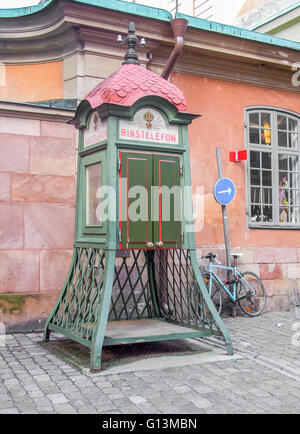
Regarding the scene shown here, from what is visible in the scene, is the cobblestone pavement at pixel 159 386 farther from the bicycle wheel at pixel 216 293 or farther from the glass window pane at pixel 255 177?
the glass window pane at pixel 255 177

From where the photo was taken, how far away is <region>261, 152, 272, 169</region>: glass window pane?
31.7 feet

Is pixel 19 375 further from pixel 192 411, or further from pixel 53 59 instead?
pixel 53 59

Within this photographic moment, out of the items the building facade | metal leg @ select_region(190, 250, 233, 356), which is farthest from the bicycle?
metal leg @ select_region(190, 250, 233, 356)

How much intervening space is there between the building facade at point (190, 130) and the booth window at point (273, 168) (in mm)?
20

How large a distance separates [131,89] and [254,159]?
4.25m

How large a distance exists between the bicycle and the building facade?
0.28m

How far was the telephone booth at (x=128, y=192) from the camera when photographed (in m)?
5.74

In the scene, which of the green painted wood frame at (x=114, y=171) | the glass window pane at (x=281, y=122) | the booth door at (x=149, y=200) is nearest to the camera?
the green painted wood frame at (x=114, y=171)

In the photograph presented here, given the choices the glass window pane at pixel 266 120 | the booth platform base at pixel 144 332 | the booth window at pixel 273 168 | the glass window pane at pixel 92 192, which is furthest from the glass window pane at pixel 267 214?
the glass window pane at pixel 92 192

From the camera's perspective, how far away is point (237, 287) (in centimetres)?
871

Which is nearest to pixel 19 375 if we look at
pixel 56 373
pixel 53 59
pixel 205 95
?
pixel 56 373

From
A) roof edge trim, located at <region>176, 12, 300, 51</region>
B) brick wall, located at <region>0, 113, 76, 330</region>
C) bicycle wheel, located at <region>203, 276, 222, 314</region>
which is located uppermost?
roof edge trim, located at <region>176, 12, 300, 51</region>

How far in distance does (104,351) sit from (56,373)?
3.42 ft

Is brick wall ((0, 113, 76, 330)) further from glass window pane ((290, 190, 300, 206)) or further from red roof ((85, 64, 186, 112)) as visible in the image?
glass window pane ((290, 190, 300, 206))
